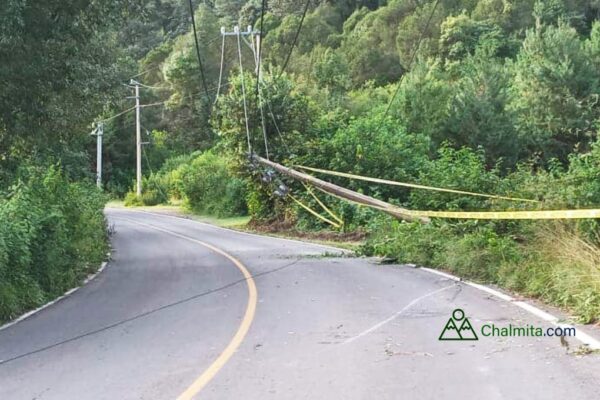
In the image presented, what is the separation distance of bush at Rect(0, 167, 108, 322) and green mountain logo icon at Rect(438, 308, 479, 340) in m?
6.52

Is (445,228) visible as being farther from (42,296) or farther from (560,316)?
(42,296)

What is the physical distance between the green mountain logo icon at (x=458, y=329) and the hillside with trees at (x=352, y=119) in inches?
55.6

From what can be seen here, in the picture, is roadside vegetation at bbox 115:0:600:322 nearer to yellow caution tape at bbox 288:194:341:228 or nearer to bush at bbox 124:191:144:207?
yellow caution tape at bbox 288:194:341:228

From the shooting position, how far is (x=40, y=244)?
1302 centimetres

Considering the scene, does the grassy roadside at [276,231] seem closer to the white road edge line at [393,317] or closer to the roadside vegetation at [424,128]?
the roadside vegetation at [424,128]

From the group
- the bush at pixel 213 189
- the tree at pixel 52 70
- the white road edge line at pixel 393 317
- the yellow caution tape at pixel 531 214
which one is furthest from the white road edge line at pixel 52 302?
the bush at pixel 213 189

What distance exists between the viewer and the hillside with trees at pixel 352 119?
42.3ft

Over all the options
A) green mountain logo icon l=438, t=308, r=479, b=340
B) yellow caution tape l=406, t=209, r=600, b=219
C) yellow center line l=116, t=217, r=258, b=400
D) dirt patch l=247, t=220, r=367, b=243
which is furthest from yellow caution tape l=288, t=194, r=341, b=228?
green mountain logo icon l=438, t=308, r=479, b=340

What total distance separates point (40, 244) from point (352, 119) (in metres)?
23.3

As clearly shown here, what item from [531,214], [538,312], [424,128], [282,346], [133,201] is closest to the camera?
[282,346]

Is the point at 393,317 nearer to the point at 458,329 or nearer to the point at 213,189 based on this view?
the point at 458,329

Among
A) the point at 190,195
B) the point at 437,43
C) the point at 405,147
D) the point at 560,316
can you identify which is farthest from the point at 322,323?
the point at 437,43

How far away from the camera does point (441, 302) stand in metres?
10.6

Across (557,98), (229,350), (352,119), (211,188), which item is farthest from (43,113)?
(557,98)
